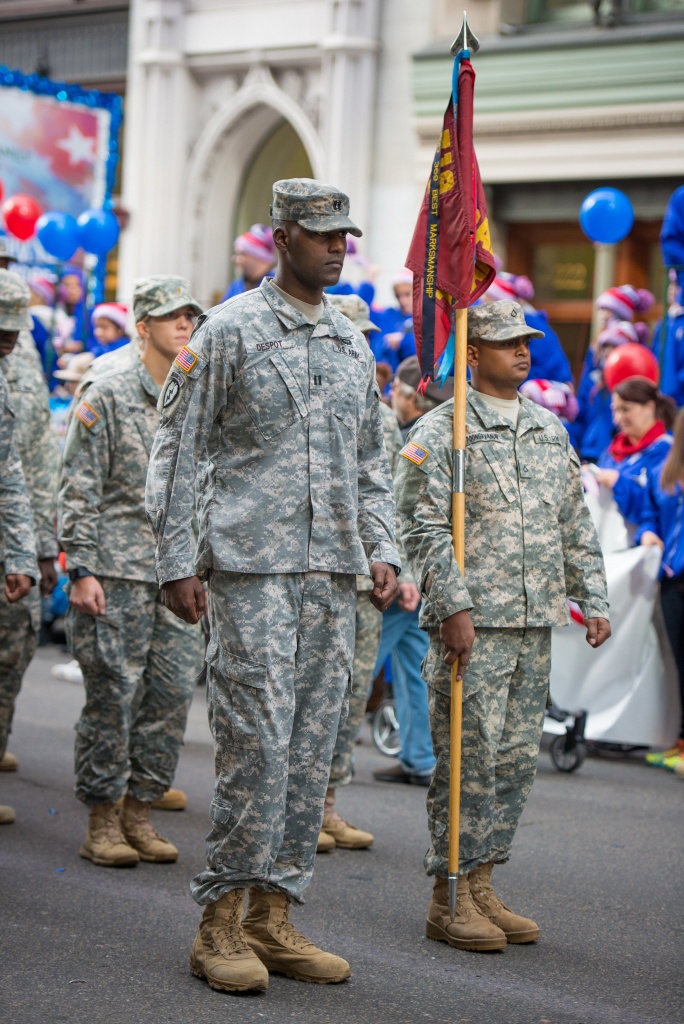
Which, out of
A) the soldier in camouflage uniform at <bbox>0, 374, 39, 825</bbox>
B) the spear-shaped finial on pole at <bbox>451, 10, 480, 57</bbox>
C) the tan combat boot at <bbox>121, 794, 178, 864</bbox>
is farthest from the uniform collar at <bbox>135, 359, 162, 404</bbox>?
the spear-shaped finial on pole at <bbox>451, 10, 480, 57</bbox>

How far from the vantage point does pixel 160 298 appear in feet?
21.0

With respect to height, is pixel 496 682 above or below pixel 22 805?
above

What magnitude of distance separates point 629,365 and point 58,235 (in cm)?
602

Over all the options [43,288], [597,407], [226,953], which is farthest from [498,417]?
[43,288]

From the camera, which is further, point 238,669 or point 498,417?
point 498,417

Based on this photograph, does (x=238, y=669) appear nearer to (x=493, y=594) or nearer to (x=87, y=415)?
(x=493, y=594)

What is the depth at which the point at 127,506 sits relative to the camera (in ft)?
20.8

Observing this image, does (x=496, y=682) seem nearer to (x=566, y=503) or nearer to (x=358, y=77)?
(x=566, y=503)

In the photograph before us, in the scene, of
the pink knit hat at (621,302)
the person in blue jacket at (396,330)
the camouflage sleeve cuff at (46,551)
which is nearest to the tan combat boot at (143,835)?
the camouflage sleeve cuff at (46,551)

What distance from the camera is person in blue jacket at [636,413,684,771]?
9.12 m

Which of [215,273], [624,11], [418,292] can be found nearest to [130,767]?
[418,292]

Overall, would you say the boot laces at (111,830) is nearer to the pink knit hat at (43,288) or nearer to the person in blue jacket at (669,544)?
the person in blue jacket at (669,544)

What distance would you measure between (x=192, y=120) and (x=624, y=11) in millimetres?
5672

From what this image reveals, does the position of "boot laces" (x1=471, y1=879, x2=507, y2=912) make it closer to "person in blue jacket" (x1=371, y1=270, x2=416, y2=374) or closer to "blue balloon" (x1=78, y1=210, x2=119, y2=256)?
"person in blue jacket" (x1=371, y1=270, x2=416, y2=374)
